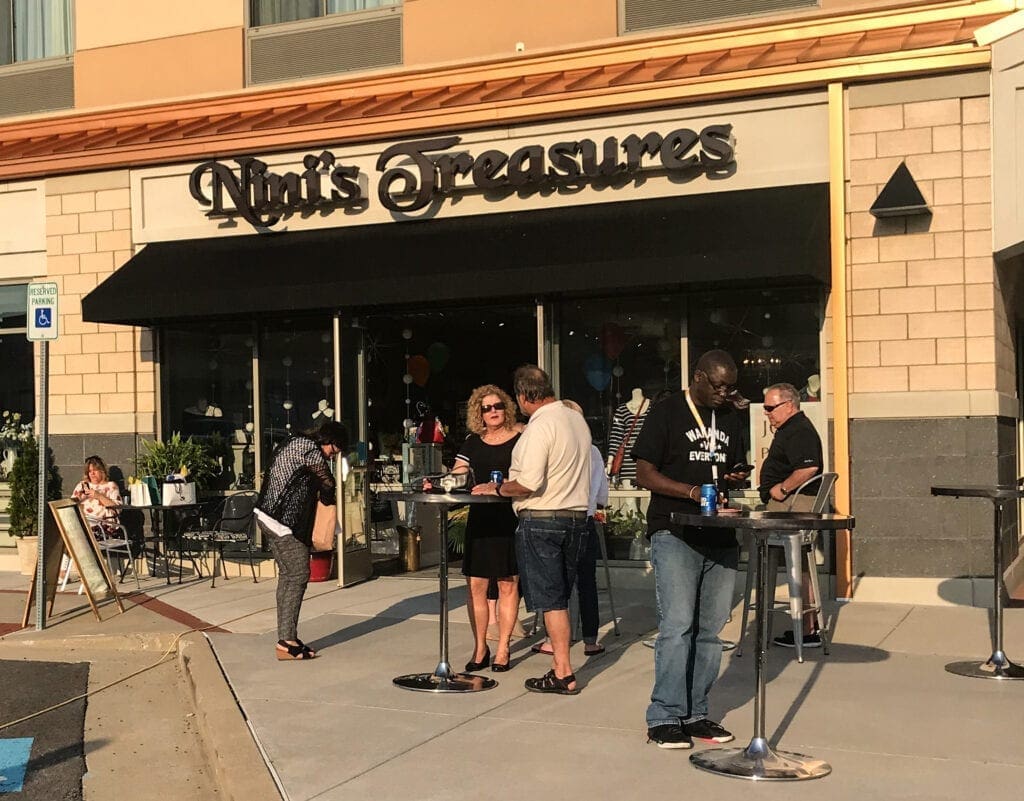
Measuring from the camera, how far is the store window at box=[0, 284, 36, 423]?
1488cm

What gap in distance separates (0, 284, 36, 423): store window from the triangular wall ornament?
32.8 ft

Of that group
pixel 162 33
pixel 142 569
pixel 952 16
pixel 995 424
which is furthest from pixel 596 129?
pixel 142 569

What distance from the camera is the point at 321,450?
8.43 meters

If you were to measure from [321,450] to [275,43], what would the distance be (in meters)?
7.14

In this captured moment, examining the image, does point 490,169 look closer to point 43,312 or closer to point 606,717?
point 43,312

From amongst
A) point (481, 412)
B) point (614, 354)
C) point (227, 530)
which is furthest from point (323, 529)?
point (227, 530)

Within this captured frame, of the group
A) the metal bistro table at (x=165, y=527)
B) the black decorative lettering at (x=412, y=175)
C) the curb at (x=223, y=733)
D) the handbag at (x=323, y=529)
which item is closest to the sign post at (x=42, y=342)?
the curb at (x=223, y=733)

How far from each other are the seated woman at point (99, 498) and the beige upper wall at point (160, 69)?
4.42m

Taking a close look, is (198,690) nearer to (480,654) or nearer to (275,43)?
(480,654)

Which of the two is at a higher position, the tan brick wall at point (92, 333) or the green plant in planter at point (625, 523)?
the tan brick wall at point (92, 333)

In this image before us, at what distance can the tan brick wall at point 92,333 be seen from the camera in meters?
14.1

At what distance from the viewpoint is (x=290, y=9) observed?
46.2 ft

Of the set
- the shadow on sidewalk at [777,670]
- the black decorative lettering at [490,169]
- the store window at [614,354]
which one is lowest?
the shadow on sidewalk at [777,670]

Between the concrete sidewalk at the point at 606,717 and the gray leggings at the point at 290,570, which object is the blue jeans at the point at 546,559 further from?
the gray leggings at the point at 290,570
